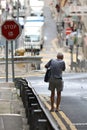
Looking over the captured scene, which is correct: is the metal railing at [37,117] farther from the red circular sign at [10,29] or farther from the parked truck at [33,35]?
the parked truck at [33,35]

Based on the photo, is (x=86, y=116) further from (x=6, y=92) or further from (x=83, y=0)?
(x=83, y=0)

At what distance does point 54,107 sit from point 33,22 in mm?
59951

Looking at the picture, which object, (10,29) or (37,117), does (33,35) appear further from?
(37,117)

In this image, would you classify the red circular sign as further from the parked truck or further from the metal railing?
the parked truck

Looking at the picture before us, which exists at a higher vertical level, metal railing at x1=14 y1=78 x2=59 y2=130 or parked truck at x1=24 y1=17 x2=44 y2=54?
metal railing at x1=14 y1=78 x2=59 y2=130

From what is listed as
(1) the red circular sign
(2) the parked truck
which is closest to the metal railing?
(1) the red circular sign

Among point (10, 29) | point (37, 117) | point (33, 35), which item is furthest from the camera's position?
point (33, 35)

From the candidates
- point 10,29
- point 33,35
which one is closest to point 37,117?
point 10,29

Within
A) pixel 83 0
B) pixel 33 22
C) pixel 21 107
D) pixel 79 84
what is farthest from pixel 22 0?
pixel 21 107

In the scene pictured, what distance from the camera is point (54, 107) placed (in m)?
14.4

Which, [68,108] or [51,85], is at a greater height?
[51,85]

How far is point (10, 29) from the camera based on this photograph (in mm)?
19516

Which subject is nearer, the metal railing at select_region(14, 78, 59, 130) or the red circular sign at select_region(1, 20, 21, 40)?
the metal railing at select_region(14, 78, 59, 130)

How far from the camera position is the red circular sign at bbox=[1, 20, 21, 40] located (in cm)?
1912
